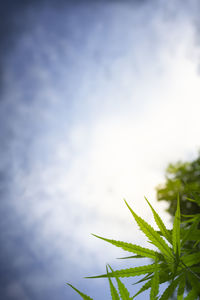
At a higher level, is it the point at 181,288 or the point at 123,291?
the point at 123,291

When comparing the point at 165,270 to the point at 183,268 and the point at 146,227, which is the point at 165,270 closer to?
the point at 183,268

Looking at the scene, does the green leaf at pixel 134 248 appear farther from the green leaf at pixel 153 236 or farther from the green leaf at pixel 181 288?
the green leaf at pixel 181 288

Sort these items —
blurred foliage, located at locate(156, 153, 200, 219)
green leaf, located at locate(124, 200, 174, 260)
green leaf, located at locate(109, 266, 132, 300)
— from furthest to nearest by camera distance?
blurred foliage, located at locate(156, 153, 200, 219) < green leaf, located at locate(124, 200, 174, 260) < green leaf, located at locate(109, 266, 132, 300)

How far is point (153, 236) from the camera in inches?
46.4

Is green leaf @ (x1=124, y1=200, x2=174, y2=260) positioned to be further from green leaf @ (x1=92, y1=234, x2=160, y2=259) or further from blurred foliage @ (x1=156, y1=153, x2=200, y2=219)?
blurred foliage @ (x1=156, y1=153, x2=200, y2=219)

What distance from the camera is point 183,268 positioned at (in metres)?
1.21

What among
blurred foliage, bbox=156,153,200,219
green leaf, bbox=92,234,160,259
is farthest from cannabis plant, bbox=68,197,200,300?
blurred foliage, bbox=156,153,200,219

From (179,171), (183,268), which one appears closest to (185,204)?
(179,171)

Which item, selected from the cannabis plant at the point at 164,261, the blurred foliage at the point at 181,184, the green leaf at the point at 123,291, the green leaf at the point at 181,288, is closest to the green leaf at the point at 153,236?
the cannabis plant at the point at 164,261

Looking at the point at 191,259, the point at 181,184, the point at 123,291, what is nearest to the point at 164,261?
the point at 191,259

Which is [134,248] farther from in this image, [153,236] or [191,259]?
[191,259]

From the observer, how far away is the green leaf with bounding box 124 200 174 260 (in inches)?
45.7

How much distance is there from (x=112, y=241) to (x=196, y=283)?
52 centimetres

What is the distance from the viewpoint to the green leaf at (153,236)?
1.16 m
